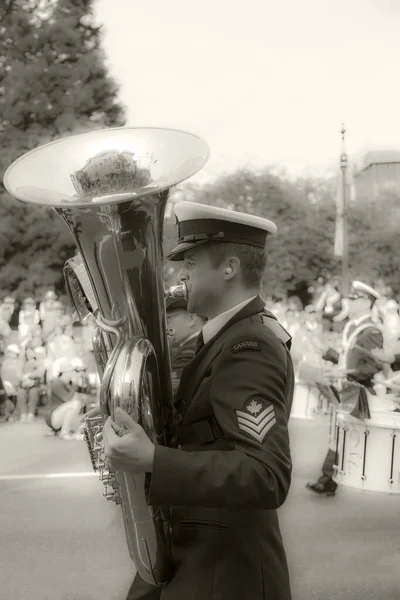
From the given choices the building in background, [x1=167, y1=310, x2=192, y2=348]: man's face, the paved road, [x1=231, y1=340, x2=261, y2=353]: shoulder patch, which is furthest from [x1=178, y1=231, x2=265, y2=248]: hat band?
the building in background

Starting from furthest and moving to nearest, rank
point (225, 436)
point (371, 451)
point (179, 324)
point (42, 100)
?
point (42, 100)
point (371, 451)
point (179, 324)
point (225, 436)

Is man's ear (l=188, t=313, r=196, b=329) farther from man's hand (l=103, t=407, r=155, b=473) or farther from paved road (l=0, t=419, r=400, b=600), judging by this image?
man's hand (l=103, t=407, r=155, b=473)

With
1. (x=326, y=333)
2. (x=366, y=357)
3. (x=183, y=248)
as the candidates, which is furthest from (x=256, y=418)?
(x=326, y=333)

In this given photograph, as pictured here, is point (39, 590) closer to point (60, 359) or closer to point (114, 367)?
point (114, 367)

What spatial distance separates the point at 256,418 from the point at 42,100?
31.6 meters

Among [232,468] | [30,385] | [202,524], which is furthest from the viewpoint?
[30,385]

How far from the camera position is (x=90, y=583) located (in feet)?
15.0

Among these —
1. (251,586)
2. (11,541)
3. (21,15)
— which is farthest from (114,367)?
(21,15)

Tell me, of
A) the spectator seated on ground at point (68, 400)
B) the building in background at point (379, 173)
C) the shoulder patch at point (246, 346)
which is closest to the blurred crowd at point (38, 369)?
the spectator seated on ground at point (68, 400)

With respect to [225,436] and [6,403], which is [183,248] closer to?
[225,436]

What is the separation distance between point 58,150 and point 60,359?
8840mm

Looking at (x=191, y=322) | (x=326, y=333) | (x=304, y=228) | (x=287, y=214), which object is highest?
(x=191, y=322)

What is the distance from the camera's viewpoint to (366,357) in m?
6.58

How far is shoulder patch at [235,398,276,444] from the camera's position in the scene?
1.81 meters
